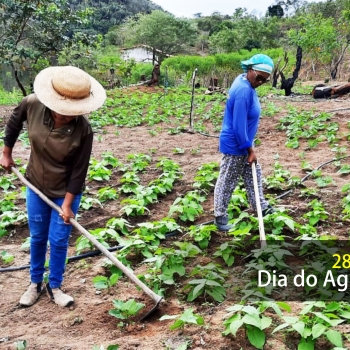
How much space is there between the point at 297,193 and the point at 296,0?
192ft

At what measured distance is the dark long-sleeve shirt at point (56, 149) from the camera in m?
2.86

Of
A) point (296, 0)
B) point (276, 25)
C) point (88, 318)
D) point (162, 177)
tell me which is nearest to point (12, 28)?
point (162, 177)

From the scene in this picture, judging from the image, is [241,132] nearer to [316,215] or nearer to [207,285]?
[316,215]

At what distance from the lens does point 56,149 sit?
2.87 metres

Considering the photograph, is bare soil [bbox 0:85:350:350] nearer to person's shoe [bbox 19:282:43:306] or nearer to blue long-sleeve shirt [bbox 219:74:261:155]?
person's shoe [bbox 19:282:43:306]

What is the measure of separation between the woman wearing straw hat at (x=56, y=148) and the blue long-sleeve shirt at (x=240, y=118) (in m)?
1.31

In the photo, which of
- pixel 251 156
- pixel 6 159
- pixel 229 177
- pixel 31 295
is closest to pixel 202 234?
pixel 229 177

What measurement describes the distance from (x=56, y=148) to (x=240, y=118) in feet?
5.46

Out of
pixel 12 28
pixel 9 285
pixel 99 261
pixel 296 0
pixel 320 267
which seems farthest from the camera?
pixel 296 0

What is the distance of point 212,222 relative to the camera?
459cm

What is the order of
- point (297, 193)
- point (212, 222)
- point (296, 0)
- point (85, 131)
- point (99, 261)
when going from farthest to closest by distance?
point (296, 0) → point (297, 193) → point (212, 222) → point (99, 261) → point (85, 131)

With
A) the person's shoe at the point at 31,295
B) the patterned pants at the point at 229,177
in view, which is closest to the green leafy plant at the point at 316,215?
the patterned pants at the point at 229,177

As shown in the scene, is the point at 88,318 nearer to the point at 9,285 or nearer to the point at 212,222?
the point at 9,285

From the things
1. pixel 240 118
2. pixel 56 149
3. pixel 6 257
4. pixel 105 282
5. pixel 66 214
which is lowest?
pixel 6 257
